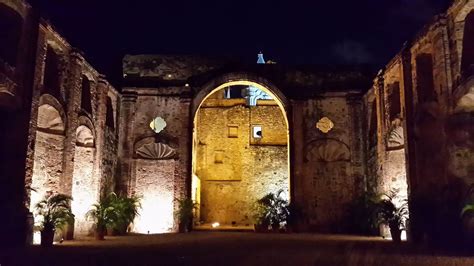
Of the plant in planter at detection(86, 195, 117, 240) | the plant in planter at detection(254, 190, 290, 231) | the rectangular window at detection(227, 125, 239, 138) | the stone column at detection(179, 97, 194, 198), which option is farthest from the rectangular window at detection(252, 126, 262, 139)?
the plant in planter at detection(86, 195, 117, 240)

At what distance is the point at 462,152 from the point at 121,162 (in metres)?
13.0

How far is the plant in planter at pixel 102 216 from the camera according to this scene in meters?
13.6

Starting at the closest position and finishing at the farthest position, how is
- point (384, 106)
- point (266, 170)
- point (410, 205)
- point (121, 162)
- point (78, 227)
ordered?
point (410, 205), point (78, 227), point (384, 106), point (121, 162), point (266, 170)

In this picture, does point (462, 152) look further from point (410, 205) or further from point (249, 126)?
point (249, 126)

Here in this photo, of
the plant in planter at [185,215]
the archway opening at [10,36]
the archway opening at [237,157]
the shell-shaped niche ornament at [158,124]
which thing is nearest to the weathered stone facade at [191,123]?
the archway opening at [10,36]

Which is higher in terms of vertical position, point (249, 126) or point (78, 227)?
point (249, 126)

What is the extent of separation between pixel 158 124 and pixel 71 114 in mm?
6079

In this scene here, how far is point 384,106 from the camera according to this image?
624 inches

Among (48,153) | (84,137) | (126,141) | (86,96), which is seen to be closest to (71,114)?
(48,153)

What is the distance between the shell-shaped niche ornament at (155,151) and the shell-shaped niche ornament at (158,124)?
0.69 meters

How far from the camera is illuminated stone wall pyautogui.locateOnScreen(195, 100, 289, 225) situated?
93.5 feet

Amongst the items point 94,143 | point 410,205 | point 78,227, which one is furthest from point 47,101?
point 410,205

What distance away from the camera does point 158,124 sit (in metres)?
19.9

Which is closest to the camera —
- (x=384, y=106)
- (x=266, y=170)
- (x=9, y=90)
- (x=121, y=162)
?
(x=9, y=90)
